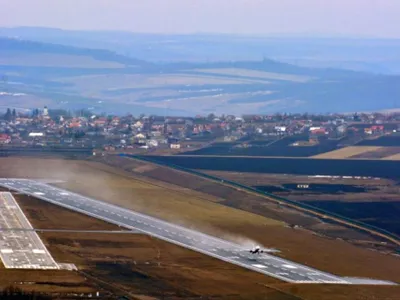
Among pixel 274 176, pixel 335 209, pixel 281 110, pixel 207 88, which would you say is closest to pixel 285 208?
A: pixel 335 209

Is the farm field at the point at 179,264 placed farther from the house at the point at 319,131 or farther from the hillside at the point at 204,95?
the hillside at the point at 204,95

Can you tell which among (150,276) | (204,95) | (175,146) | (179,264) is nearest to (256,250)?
(179,264)

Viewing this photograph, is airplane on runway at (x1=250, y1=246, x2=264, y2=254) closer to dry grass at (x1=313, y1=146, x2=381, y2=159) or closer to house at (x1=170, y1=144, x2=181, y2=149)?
dry grass at (x1=313, y1=146, x2=381, y2=159)

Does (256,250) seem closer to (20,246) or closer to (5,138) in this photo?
(20,246)

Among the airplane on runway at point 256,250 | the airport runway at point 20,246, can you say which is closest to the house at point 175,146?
the airport runway at point 20,246


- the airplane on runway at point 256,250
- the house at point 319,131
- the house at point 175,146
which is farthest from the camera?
the house at point 319,131
